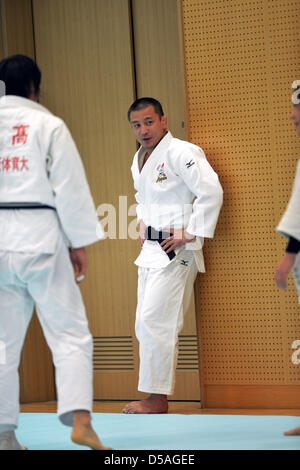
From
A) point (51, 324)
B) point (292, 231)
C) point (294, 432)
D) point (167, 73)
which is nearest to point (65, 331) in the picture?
point (51, 324)

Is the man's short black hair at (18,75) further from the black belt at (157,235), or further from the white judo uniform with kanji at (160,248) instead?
the black belt at (157,235)

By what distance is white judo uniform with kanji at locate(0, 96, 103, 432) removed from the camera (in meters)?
2.52

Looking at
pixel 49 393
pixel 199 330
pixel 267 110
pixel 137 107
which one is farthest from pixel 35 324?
pixel 267 110

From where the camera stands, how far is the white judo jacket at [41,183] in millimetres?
2525

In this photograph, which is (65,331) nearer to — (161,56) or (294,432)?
(294,432)

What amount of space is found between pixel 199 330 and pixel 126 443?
1.25m

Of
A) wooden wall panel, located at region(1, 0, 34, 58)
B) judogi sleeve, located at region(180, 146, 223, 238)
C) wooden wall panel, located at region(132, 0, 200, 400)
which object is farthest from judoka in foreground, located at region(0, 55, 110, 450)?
wooden wall panel, located at region(1, 0, 34, 58)

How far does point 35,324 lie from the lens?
472cm

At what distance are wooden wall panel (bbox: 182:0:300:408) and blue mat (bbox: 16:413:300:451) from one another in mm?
465

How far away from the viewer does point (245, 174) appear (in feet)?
12.9

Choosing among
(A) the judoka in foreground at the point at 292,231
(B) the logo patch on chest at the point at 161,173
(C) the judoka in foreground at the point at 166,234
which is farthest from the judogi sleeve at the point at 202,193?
(A) the judoka in foreground at the point at 292,231

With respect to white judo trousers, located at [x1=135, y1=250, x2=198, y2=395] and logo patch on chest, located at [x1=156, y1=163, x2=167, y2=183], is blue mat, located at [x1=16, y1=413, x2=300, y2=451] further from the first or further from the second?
logo patch on chest, located at [x1=156, y1=163, x2=167, y2=183]

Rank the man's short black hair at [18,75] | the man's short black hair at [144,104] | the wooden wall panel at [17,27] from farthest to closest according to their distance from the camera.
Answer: the wooden wall panel at [17,27] < the man's short black hair at [144,104] < the man's short black hair at [18,75]

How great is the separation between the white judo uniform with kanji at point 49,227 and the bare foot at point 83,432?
33 mm
